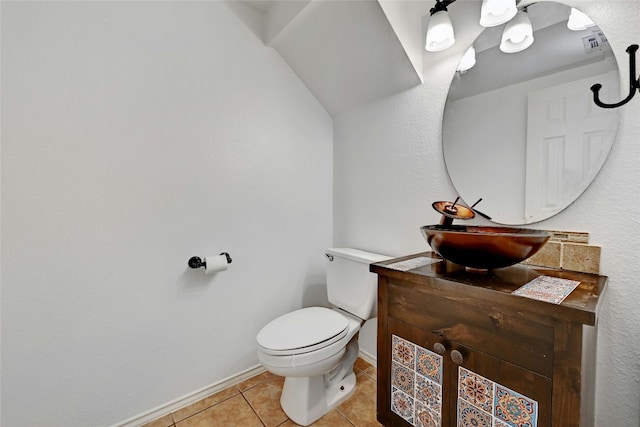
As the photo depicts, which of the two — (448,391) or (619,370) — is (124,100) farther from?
(619,370)

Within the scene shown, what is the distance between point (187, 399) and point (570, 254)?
188 cm

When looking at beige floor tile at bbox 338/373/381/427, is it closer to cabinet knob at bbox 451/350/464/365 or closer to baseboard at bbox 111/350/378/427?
baseboard at bbox 111/350/378/427

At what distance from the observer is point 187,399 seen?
1491 mm

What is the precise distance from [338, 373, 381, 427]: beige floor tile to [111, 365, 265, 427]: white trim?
0.60m

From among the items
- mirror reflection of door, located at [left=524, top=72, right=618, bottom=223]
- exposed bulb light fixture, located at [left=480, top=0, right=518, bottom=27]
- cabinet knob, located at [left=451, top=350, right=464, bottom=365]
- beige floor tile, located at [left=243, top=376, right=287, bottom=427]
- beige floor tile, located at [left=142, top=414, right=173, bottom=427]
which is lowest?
beige floor tile, located at [left=142, top=414, right=173, bottom=427]

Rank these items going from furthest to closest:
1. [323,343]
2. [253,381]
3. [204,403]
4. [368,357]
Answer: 1. [368,357]
2. [253,381]
3. [204,403]
4. [323,343]

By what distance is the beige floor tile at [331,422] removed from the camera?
1.36 metres

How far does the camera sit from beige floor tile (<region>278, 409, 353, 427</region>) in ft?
4.46

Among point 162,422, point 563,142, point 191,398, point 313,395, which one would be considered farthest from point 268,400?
point 563,142

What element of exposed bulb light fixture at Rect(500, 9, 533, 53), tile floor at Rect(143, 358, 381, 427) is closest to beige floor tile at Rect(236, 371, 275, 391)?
tile floor at Rect(143, 358, 381, 427)

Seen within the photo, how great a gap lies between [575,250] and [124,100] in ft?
6.35

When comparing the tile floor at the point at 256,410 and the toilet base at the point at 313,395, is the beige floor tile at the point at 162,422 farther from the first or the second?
the toilet base at the point at 313,395

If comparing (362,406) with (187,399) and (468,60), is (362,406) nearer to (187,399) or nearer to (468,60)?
(187,399)

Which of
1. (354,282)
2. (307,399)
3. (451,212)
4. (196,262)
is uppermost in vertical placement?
(451,212)
